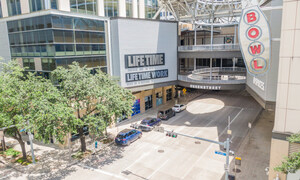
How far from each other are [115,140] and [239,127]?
1732 cm

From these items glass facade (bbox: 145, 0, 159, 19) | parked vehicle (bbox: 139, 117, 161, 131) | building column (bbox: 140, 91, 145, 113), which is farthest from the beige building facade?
glass facade (bbox: 145, 0, 159, 19)

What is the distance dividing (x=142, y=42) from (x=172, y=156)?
57.1ft

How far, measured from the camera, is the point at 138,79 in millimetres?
33594

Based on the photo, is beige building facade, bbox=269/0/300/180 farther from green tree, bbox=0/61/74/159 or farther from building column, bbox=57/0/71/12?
building column, bbox=57/0/71/12

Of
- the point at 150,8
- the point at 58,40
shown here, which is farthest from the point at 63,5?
the point at 150,8

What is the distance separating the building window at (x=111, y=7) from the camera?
30302 mm

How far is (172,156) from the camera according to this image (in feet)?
76.5

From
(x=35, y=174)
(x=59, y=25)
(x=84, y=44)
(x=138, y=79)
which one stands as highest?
(x=59, y=25)

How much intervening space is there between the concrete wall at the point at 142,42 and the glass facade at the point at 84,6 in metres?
3.18

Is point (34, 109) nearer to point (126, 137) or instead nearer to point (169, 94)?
point (126, 137)

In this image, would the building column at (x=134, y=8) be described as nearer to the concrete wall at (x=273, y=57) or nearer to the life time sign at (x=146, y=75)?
the life time sign at (x=146, y=75)

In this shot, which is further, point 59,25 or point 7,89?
point 59,25

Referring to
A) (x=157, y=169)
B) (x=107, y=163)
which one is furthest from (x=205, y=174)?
(x=107, y=163)

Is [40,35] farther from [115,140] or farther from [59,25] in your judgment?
[115,140]
